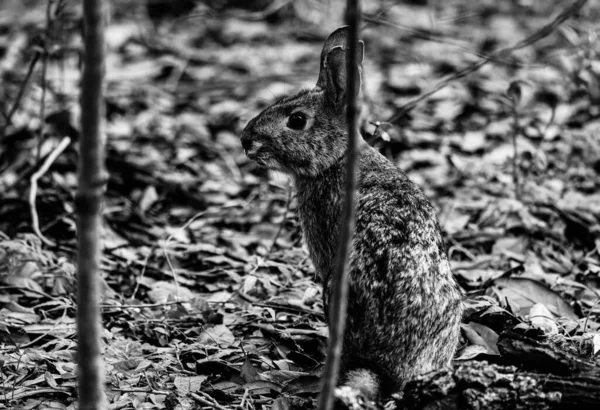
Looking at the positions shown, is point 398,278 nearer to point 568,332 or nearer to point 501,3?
point 568,332

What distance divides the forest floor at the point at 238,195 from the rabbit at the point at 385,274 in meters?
0.37

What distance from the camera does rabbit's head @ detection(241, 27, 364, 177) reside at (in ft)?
16.3

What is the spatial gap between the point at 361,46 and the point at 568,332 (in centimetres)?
194

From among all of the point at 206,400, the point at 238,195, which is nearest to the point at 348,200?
the point at 206,400

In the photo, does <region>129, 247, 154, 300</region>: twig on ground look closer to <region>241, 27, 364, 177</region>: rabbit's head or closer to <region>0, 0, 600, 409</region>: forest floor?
<region>0, 0, 600, 409</region>: forest floor

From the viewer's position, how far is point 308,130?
197 inches

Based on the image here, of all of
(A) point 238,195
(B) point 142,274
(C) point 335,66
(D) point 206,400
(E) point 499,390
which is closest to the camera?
(E) point 499,390

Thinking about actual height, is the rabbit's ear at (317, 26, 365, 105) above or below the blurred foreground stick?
above

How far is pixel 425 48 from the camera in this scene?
11.2 m

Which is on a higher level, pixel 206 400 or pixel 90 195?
pixel 90 195

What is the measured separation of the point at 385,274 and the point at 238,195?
147 inches

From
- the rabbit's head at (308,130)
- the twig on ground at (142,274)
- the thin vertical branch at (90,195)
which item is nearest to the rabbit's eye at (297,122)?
the rabbit's head at (308,130)

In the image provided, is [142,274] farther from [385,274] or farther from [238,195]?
[385,274]

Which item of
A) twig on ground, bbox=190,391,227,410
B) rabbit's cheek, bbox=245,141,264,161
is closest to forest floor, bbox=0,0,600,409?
twig on ground, bbox=190,391,227,410
